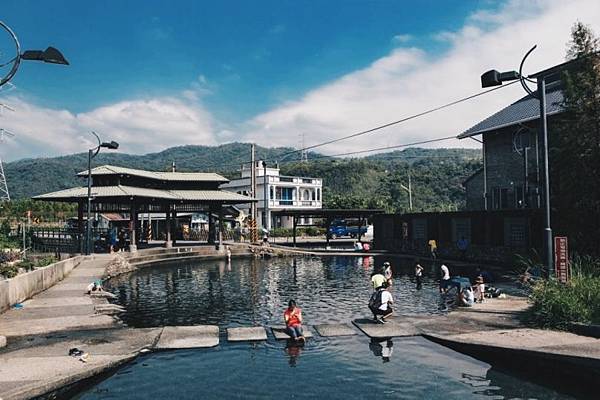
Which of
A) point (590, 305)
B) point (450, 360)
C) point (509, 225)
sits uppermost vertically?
point (509, 225)

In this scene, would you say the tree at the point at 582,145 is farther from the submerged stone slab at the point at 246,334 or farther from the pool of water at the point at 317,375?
the submerged stone slab at the point at 246,334

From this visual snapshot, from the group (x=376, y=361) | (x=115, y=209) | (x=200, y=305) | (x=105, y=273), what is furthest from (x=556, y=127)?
(x=115, y=209)

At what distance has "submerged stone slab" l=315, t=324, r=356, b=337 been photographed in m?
15.1

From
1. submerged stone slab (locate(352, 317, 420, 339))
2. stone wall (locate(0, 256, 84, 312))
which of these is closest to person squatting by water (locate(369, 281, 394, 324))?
submerged stone slab (locate(352, 317, 420, 339))

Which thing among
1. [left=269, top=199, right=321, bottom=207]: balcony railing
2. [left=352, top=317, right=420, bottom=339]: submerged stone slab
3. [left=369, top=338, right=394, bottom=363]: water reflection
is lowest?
[left=369, top=338, right=394, bottom=363]: water reflection

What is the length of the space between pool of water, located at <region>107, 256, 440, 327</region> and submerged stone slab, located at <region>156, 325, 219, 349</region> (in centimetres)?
196

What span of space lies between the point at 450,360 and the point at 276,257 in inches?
1328

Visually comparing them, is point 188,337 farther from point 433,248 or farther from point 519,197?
point 519,197

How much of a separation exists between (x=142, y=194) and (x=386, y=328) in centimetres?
2863

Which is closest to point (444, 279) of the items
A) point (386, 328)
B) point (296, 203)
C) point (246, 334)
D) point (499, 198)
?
point (386, 328)

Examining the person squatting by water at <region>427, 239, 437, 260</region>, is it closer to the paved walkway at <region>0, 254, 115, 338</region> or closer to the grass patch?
the grass patch

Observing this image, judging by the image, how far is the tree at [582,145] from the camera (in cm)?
1964

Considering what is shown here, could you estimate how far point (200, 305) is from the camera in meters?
21.3

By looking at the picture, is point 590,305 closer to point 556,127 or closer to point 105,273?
point 556,127
